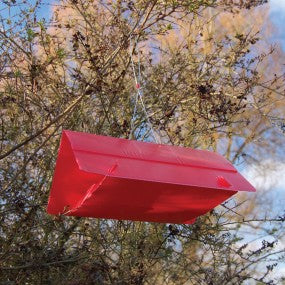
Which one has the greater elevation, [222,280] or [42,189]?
[42,189]

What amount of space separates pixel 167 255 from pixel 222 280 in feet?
1.87

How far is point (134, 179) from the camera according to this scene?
7.58ft

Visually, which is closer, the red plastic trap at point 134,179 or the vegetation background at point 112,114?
the red plastic trap at point 134,179

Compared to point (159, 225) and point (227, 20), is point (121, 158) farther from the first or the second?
point (227, 20)

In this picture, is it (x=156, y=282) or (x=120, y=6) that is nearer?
(x=120, y=6)

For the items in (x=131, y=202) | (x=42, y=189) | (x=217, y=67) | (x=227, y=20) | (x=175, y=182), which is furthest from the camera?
(x=227, y=20)

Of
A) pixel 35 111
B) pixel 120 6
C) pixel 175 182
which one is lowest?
pixel 175 182

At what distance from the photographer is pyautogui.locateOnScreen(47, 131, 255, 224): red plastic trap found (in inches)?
93.0

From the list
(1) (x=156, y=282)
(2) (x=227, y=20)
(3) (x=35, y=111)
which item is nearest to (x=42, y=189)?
(3) (x=35, y=111)

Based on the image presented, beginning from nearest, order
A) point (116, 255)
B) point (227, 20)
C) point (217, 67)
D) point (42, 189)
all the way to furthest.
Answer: point (42, 189), point (116, 255), point (217, 67), point (227, 20)

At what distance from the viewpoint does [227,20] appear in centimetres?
1006

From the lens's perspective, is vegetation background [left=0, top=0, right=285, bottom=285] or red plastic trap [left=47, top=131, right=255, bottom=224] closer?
red plastic trap [left=47, top=131, right=255, bottom=224]

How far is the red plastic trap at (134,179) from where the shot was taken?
2363mm

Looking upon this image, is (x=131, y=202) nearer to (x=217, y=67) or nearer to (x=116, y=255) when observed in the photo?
(x=116, y=255)
